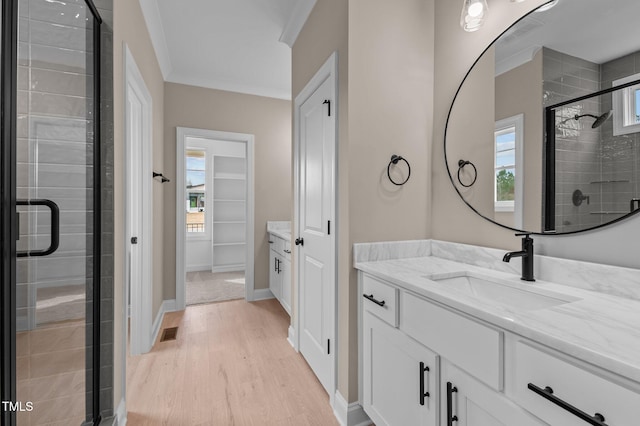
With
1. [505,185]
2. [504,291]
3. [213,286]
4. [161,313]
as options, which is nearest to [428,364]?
[504,291]

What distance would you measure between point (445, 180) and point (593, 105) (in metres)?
0.73

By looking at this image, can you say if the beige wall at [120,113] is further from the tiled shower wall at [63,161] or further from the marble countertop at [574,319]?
the marble countertop at [574,319]

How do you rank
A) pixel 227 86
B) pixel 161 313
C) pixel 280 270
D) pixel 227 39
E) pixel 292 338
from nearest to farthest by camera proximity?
1. pixel 292 338
2. pixel 227 39
3. pixel 161 313
4. pixel 280 270
5. pixel 227 86

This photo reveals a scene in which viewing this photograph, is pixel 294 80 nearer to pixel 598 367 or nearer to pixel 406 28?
pixel 406 28

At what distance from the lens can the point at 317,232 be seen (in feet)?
6.64

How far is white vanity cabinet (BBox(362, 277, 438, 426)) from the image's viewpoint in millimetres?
1134

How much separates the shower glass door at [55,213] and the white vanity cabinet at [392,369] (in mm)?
1321

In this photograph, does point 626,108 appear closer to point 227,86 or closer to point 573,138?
point 573,138

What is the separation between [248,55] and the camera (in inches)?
119

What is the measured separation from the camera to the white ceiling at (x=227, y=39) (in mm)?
2311

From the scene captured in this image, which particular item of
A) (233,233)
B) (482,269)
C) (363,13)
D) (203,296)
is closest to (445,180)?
(482,269)

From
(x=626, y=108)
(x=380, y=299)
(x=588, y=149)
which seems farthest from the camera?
(x=380, y=299)

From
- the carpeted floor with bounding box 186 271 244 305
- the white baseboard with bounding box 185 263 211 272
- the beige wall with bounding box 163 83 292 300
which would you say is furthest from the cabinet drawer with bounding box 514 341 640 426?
the white baseboard with bounding box 185 263 211 272

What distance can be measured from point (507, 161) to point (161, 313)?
3.32 meters
